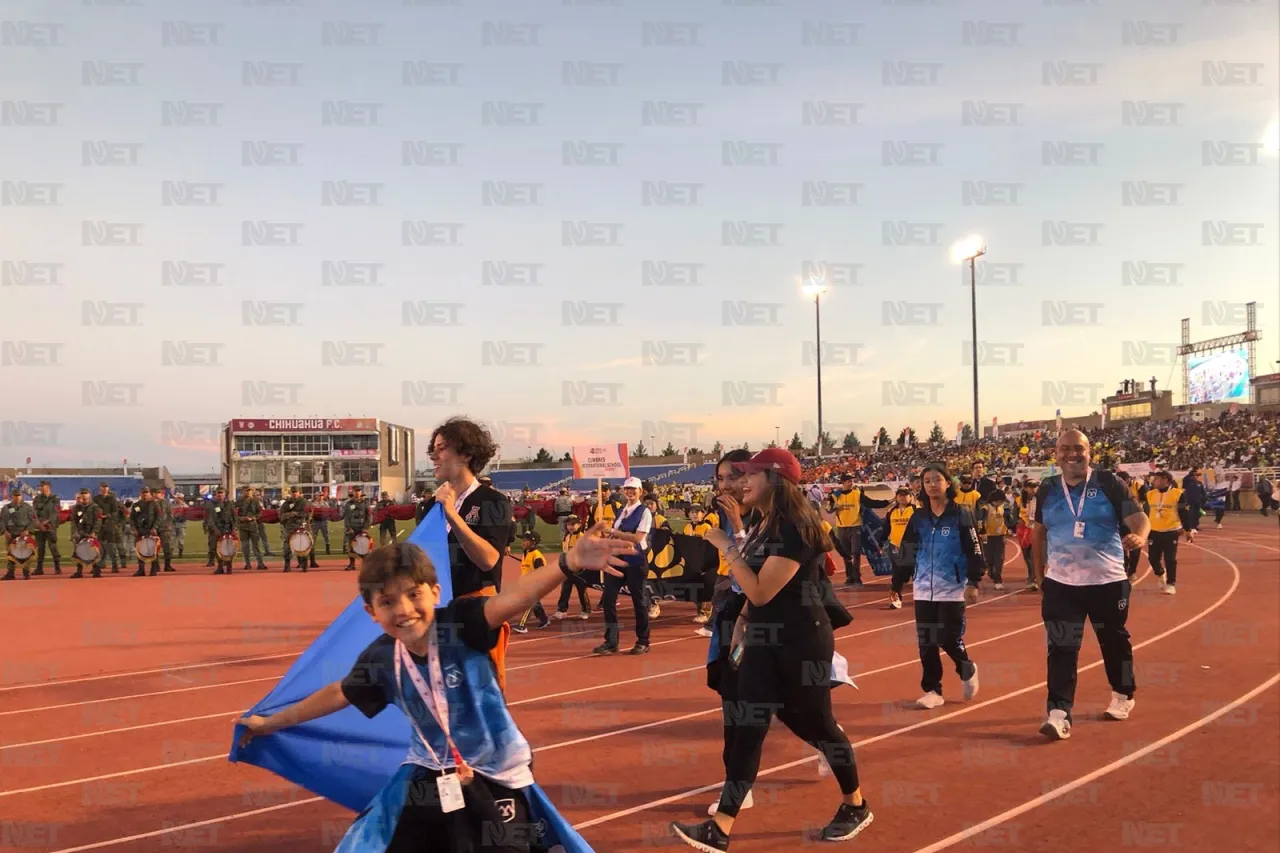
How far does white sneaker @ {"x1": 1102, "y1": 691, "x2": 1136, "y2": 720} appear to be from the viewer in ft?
22.8

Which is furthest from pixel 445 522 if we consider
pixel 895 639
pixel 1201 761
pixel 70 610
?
pixel 70 610

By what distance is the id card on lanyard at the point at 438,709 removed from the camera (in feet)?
9.09

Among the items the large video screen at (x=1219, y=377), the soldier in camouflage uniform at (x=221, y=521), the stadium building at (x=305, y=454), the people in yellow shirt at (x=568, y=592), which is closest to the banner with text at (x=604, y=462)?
the people in yellow shirt at (x=568, y=592)

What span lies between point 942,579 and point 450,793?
222 inches

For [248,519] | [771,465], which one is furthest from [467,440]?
[248,519]

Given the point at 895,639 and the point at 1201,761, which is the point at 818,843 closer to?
the point at 1201,761

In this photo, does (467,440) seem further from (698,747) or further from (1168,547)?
(1168,547)

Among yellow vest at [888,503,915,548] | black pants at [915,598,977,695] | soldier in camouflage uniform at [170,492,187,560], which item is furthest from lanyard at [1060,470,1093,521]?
soldier in camouflage uniform at [170,492,187,560]

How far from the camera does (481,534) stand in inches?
175

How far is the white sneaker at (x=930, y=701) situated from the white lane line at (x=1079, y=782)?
5.25ft

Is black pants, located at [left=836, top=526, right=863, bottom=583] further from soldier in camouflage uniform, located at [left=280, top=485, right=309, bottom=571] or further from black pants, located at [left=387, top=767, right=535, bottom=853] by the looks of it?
black pants, located at [left=387, top=767, right=535, bottom=853]

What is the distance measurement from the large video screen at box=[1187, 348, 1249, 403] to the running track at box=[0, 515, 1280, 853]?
63.4 m

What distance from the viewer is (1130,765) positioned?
19.5 feet

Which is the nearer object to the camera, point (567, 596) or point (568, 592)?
point (567, 596)
